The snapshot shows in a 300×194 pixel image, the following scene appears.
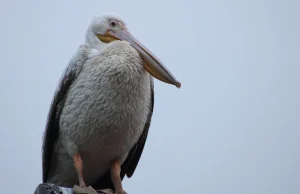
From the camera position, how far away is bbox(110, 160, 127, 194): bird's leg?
5.48 m

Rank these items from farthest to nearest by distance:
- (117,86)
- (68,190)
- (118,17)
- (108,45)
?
(118,17) < (108,45) < (117,86) < (68,190)

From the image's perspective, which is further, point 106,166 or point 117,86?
point 106,166

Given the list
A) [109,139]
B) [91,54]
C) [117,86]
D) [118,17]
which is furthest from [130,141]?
[118,17]

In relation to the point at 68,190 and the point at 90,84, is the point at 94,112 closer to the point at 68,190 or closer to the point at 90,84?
the point at 90,84

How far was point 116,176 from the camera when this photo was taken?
5.60m

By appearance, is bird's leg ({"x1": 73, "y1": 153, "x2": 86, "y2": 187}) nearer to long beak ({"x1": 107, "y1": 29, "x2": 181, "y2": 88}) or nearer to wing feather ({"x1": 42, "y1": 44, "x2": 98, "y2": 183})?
wing feather ({"x1": 42, "y1": 44, "x2": 98, "y2": 183})

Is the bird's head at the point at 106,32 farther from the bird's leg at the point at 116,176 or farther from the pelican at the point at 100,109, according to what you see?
the bird's leg at the point at 116,176

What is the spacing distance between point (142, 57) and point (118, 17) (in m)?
0.72

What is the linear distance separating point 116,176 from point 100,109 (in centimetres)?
73

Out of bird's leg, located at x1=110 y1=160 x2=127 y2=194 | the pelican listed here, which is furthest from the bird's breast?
bird's leg, located at x1=110 y1=160 x2=127 y2=194

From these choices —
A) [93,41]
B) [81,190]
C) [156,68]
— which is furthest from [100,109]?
[93,41]

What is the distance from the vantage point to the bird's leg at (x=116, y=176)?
216 inches

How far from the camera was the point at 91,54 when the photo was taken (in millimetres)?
5719

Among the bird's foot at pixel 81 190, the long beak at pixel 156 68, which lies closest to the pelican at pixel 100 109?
the long beak at pixel 156 68
